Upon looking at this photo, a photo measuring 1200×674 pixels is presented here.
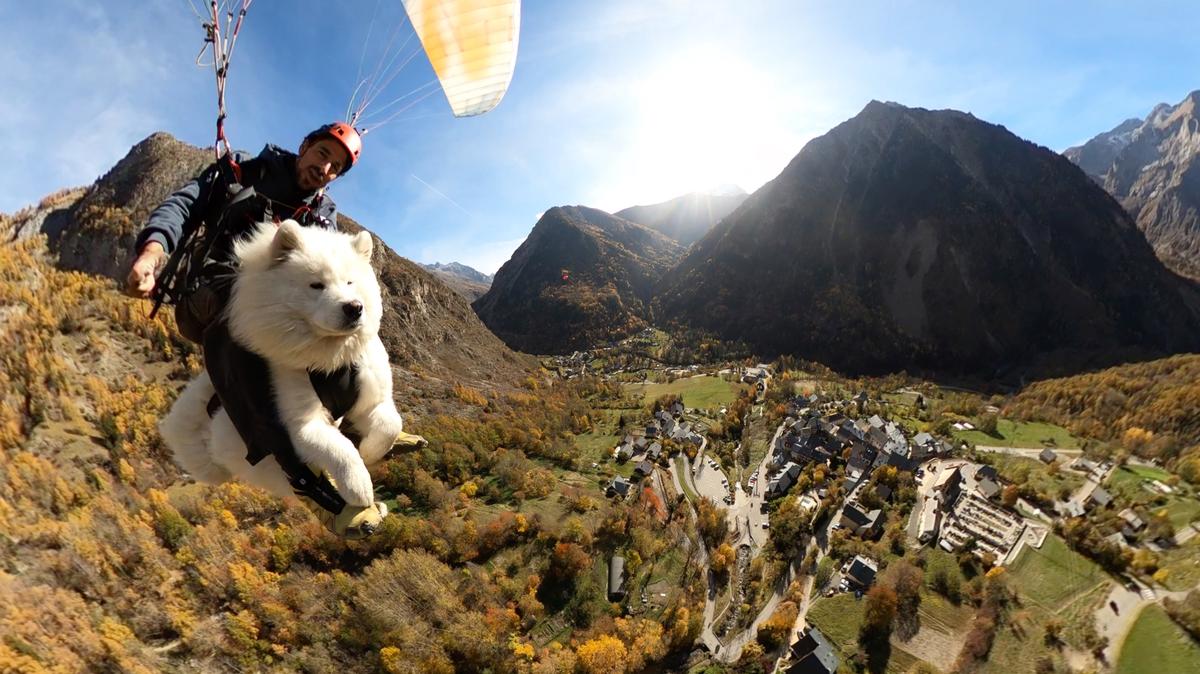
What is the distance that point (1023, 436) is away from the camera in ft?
156

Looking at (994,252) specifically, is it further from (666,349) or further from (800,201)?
(666,349)

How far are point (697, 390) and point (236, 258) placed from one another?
218ft

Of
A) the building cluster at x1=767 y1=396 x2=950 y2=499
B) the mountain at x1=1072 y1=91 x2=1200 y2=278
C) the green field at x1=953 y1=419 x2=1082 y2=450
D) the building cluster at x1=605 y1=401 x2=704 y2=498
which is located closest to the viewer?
the building cluster at x1=767 y1=396 x2=950 y2=499

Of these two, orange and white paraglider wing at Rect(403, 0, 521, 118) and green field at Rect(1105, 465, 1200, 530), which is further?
green field at Rect(1105, 465, 1200, 530)

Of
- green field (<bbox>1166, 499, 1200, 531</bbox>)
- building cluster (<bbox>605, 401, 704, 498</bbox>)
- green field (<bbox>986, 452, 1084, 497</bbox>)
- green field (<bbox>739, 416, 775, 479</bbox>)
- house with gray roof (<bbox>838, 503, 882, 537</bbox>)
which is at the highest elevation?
building cluster (<bbox>605, 401, 704, 498</bbox>)

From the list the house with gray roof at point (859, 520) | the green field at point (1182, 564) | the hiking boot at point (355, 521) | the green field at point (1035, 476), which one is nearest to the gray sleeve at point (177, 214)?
the hiking boot at point (355, 521)

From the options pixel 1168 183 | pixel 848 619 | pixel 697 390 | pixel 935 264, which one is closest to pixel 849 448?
pixel 848 619

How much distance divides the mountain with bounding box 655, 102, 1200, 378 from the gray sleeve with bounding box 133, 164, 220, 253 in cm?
9990

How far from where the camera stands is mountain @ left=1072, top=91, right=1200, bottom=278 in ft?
418

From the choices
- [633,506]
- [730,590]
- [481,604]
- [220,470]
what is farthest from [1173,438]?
[220,470]

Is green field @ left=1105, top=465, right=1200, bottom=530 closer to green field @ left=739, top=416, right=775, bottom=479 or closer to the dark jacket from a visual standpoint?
green field @ left=739, top=416, right=775, bottom=479

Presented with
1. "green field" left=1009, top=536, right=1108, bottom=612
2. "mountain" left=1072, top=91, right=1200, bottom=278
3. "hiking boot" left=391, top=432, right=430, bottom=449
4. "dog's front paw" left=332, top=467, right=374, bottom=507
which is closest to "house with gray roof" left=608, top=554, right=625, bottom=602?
"green field" left=1009, top=536, right=1108, bottom=612

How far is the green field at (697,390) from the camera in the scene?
60.0 metres

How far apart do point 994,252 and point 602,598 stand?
123067mm
